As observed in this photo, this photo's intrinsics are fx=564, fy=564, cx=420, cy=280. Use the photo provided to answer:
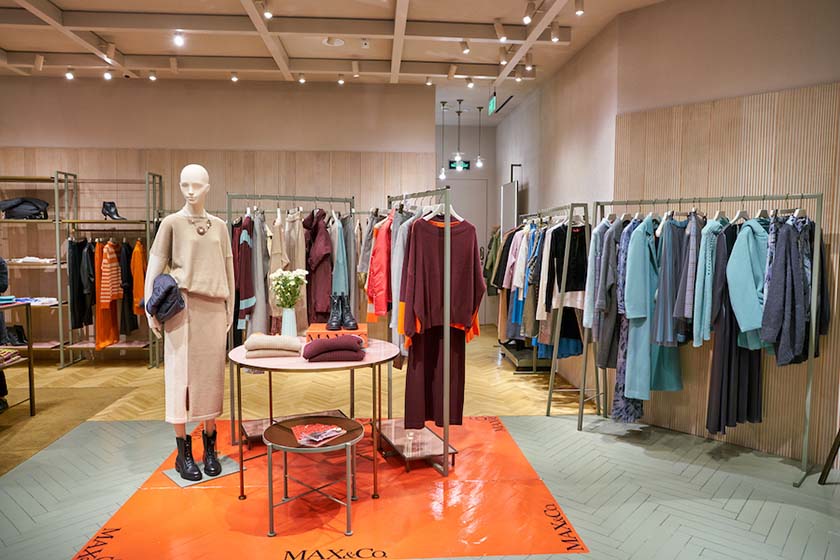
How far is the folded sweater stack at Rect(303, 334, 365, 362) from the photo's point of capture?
332 centimetres

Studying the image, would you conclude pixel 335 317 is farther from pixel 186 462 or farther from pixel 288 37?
pixel 288 37

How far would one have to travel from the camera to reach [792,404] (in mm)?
4168

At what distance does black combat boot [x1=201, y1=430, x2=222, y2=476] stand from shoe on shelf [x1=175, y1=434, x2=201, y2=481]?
2.7 inches

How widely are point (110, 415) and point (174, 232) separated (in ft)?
8.34

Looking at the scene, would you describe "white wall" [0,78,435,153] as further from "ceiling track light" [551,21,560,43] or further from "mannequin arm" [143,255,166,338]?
"mannequin arm" [143,255,166,338]

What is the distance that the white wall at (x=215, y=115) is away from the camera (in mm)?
7301

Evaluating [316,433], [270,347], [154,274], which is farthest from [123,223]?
[316,433]

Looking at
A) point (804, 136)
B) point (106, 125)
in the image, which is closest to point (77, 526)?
point (804, 136)

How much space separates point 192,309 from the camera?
142 inches

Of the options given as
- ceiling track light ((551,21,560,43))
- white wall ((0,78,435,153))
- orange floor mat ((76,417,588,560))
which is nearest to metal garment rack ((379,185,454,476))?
orange floor mat ((76,417,588,560))

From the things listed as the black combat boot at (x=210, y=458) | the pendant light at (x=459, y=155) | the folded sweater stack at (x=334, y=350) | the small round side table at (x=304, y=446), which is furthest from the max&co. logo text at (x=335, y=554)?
the pendant light at (x=459, y=155)

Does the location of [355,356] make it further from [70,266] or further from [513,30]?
[70,266]

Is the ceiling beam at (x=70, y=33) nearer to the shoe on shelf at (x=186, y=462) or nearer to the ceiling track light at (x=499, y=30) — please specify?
the shoe on shelf at (x=186, y=462)

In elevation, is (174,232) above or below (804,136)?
below
